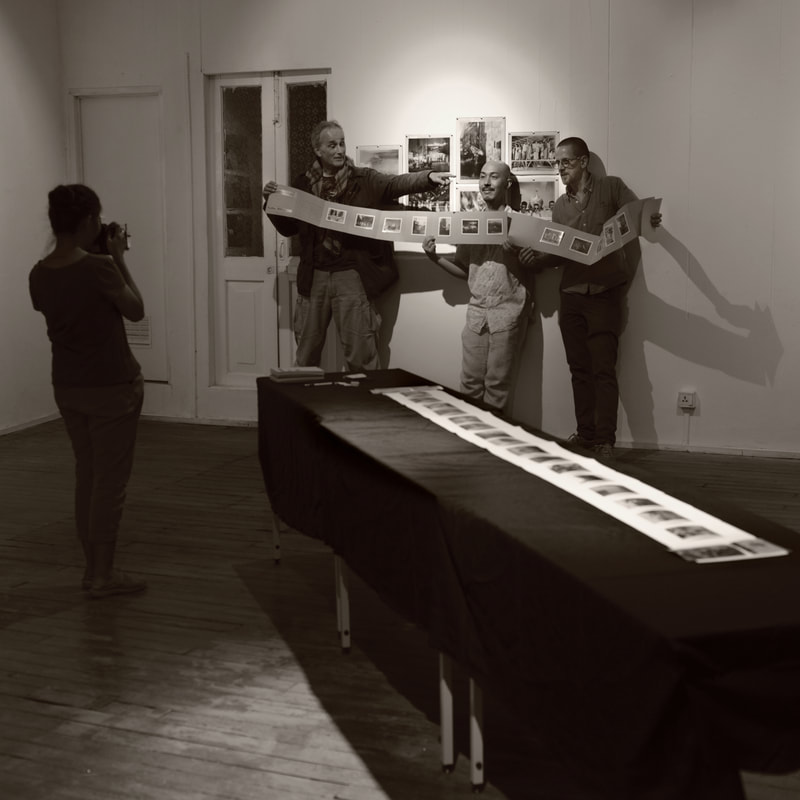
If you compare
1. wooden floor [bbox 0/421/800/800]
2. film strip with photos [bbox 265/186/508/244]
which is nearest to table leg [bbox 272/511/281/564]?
wooden floor [bbox 0/421/800/800]

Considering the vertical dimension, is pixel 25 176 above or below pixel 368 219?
above

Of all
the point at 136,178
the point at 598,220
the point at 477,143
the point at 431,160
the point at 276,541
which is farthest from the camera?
the point at 136,178

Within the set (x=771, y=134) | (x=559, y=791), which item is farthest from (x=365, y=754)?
(x=771, y=134)

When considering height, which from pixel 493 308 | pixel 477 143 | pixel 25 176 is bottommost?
pixel 493 308

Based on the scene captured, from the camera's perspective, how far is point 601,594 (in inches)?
83.9

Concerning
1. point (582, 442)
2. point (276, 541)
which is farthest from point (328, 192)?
point (276, 541)

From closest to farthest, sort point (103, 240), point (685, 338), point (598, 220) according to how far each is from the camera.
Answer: point (103, 240)
point (598, 220)
point (685, 338)

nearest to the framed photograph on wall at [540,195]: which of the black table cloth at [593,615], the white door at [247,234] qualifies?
the white door at [247,234]

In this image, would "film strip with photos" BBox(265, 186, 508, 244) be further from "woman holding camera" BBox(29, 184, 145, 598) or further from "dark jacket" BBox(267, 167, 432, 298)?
"woman holding camera" BBox(29, 184, 145, 598)

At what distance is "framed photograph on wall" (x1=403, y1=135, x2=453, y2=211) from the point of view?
7.48m

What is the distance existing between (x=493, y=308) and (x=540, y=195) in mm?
867

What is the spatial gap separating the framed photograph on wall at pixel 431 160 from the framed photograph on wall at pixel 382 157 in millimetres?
78

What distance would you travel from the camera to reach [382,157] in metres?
7.61

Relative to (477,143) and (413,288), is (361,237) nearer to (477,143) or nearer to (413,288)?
(413,288)
